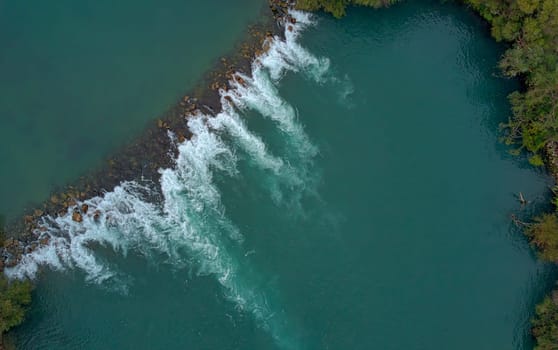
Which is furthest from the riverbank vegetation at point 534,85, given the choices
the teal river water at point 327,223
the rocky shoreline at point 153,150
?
the rocky shoreline at point 153,150

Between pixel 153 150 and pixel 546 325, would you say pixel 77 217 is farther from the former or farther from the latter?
pixel 546 325

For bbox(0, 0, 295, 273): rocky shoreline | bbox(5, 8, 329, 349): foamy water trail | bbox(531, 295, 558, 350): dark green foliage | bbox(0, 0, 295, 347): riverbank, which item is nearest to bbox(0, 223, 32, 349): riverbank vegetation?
bbox(0, 0, 295, 347): riverbank

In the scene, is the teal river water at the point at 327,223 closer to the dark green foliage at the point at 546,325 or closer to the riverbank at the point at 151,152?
the riverbank at the point at 151,152

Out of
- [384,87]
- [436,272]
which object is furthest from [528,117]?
[436,272]

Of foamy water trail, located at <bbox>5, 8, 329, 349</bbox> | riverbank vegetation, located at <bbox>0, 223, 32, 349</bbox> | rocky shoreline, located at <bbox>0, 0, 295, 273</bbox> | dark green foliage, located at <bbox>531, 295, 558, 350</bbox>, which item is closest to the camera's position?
riverbank vegetation, located at <bbox>0, 223, 32, 349</bbox>

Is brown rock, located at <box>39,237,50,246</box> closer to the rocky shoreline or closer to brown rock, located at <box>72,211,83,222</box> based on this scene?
the rocky shoreline

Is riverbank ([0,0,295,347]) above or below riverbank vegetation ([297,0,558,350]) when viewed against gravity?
above
